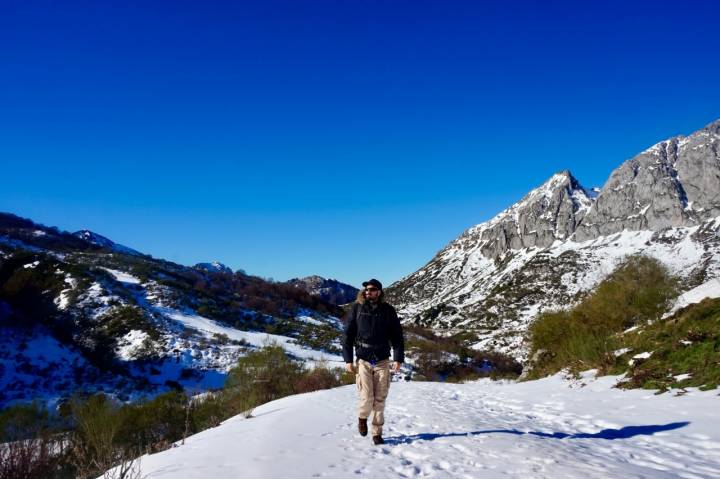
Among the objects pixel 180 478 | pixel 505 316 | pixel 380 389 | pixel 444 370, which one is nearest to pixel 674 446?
pixel 380 389

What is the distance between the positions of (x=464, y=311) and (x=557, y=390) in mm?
167500

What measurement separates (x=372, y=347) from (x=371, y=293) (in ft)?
2.89

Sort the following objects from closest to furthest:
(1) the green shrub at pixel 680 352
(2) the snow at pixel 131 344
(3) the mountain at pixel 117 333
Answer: (1) the green shrub at pixel 680 352 → (3) the mountain at pixel 117 333 → (2) the snow at pixel 131 344

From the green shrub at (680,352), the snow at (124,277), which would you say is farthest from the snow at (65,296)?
the green shrub at (680,352)

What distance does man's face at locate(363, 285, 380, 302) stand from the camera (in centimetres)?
689

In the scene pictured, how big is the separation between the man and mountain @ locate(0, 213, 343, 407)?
2009 cm

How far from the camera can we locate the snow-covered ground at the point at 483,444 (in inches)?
199

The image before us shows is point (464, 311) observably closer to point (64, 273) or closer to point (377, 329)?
point (64, 273)

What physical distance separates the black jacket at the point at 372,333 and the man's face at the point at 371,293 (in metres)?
0.14

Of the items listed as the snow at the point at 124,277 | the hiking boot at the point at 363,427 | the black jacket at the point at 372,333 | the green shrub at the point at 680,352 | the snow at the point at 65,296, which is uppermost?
the snow at the point at 124,277

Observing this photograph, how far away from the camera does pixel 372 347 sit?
22.2 feet

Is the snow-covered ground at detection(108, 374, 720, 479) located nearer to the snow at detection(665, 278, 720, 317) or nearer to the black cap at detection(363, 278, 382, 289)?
the black cap at detection(363, 278, 382, 289)

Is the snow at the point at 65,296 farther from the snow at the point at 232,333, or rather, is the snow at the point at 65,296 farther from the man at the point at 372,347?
the man at the point at 372,347

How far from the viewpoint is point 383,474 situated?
501cm
